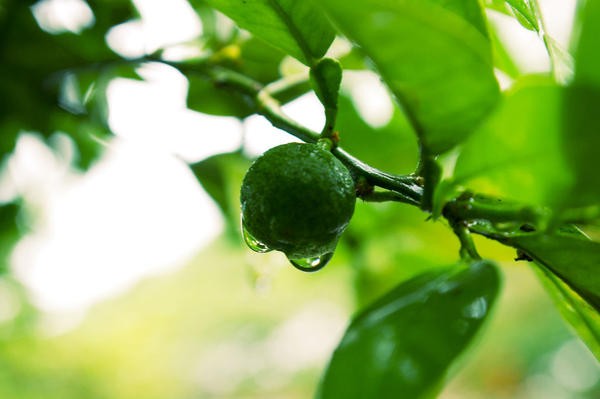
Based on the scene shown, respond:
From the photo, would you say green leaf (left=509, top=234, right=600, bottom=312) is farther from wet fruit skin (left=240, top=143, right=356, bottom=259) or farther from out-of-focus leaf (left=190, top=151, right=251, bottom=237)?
out-of-focus leaf (left=190, top=151, right=251, bottom=237)

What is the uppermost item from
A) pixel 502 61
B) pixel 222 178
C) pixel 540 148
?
pixel 540 148

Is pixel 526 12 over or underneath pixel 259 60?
over

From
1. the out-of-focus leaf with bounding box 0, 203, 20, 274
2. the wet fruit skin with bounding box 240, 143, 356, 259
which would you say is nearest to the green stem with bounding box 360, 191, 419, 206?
the wet fruit skin with bounding box 240, 143, 356, 259

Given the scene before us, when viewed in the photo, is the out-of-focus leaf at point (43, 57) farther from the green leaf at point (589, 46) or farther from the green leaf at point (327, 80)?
Answer: the green leaf at point (589, 46)

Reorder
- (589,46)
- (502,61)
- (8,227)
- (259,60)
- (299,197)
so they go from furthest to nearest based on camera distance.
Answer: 1. (8,227)
2. (259,60)
3. (502,61)
4. (299,197)
5. (589,46)

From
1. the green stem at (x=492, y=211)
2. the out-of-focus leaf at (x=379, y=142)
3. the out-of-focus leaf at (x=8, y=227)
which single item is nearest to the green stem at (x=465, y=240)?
the green stem at (x=492, y=211)

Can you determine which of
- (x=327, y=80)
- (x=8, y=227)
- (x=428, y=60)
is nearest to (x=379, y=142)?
(x=327, y=80)

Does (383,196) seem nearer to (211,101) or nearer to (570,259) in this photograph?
(570,259)
